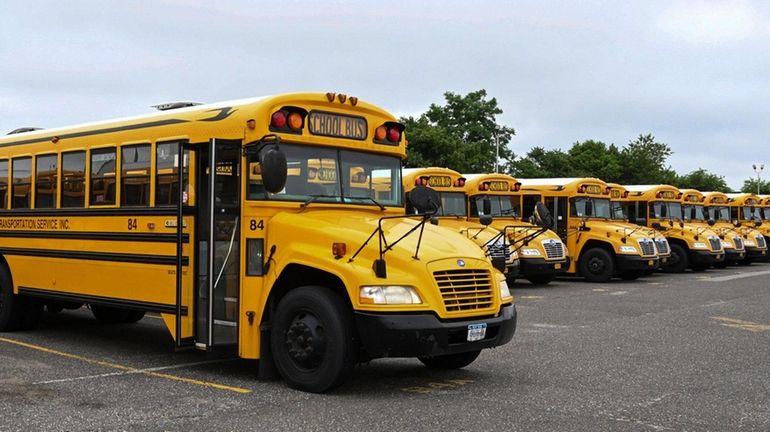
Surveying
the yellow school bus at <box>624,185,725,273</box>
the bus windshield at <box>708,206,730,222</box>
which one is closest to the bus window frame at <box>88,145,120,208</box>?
the yellow school bus at <box>624,185,725,273</box>

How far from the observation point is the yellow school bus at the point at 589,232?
19609 millimetres

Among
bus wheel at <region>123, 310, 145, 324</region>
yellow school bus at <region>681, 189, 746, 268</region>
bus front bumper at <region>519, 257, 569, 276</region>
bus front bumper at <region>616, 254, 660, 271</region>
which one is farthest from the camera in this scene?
yellow school bus at <region>681, 189, 746, 268</region>

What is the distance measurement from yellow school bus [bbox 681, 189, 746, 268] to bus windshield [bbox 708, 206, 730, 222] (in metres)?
0.28

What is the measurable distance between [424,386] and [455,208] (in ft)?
35.3

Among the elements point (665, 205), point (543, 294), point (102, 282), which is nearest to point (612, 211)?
point (665, 205)

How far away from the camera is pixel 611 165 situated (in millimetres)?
56750

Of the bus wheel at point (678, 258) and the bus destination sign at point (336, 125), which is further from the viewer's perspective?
the bus wheel at point (678, 258)

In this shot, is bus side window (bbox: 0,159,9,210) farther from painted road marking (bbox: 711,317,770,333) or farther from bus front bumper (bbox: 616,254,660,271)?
bus front bumper (bbox: 616,254,660,271)

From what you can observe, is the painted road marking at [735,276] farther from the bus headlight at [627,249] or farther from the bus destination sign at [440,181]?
the bus destination sign at [440,181]

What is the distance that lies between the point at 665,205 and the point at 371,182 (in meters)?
18.0

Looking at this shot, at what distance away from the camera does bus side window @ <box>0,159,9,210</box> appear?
10234mm

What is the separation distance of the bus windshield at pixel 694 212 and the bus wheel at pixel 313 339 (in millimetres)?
20577

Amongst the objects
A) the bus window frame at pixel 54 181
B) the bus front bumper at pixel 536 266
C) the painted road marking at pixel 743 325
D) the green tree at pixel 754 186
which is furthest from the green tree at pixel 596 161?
the bus window frame at pixel 54 181

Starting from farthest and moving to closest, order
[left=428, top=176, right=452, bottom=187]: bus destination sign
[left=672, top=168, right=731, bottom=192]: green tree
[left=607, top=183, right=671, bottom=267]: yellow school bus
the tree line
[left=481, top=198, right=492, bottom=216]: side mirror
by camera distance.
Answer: [left=672, top=168, right=731, bottom=192]: green tree
the tree line
[left=607, top=183, right=671, bottom=267]: yellow school bus
[left=481, top=198, right=492, bottom=216]: side mirror
[left=428, top=176, right=452, bottom=187]: bus destination sign
